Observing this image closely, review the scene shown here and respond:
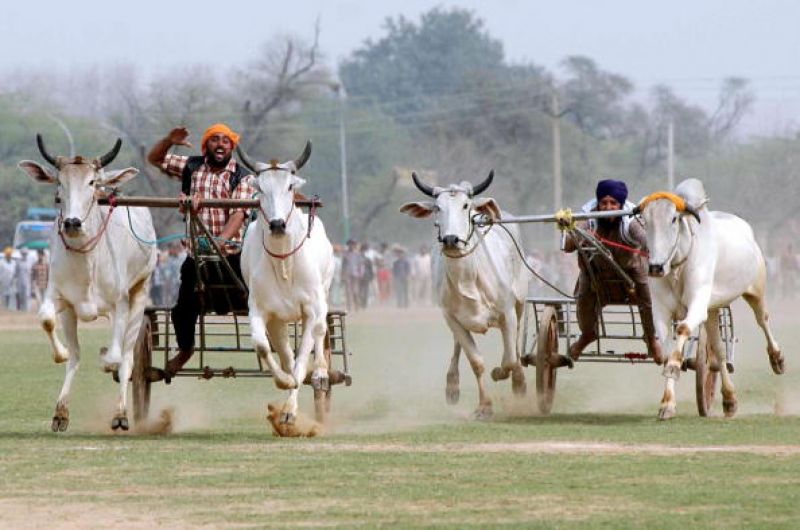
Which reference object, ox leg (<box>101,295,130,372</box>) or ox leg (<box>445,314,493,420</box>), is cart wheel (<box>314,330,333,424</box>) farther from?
ox leg (<box>101,295,130,372</box>)

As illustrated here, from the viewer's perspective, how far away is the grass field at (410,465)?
1058 centimetres

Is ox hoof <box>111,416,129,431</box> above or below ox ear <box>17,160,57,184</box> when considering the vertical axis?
below

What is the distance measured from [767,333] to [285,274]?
530 cm

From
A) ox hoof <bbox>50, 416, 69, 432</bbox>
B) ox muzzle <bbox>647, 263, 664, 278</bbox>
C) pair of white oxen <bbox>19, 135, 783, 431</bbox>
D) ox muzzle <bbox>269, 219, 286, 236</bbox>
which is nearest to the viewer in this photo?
ox muzzle <bbox>269, 219, 286, 236</bbox>

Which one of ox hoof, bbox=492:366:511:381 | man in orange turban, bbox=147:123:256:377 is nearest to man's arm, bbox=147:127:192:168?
man in orange turban, bbox=147:123:256:377

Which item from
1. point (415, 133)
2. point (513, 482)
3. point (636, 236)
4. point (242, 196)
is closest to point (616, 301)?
point (636, 236)

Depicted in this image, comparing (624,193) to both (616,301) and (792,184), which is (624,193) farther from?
(792,184)

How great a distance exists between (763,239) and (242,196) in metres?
66.8

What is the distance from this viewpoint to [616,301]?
57.9 ft

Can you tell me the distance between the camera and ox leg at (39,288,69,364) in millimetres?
15391

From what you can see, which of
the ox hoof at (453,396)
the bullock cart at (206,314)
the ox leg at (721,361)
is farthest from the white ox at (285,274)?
the ox leg at (721,361)

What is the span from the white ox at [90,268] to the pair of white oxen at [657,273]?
2739 millimetres

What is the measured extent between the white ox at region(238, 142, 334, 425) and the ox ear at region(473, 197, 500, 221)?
2019 mm

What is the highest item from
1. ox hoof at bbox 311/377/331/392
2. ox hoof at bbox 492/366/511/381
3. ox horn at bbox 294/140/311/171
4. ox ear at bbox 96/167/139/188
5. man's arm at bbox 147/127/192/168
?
man's arm at bbox 147/127/192/168
